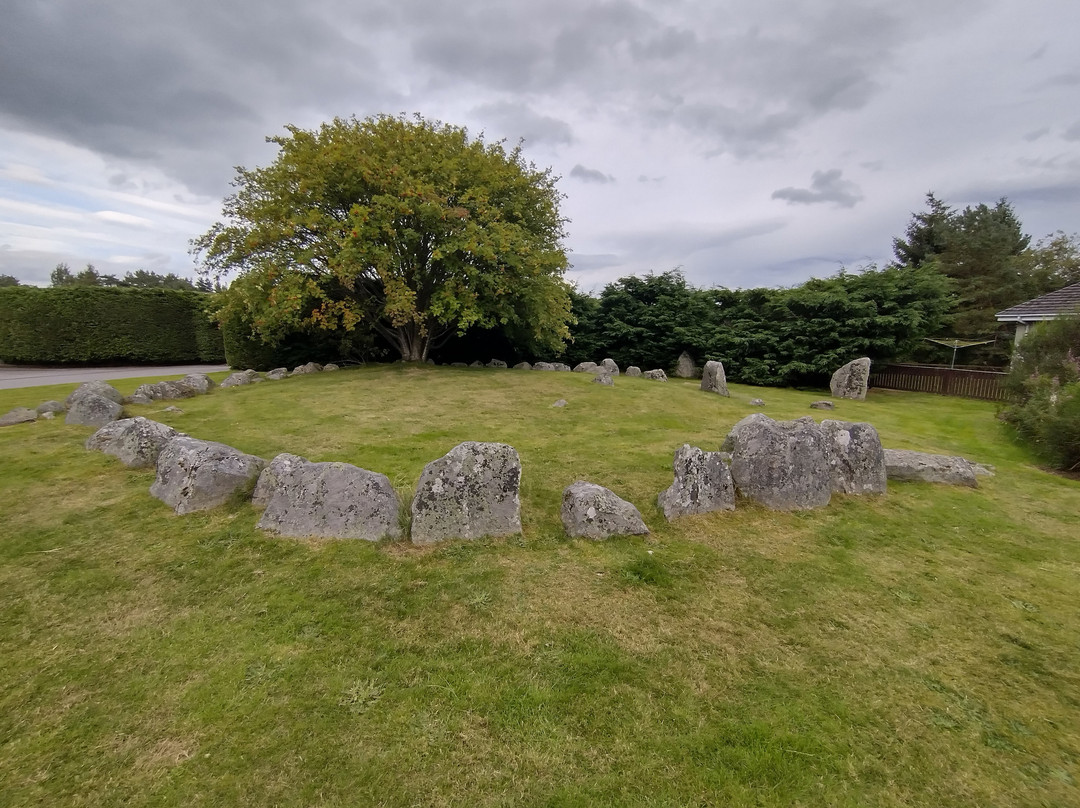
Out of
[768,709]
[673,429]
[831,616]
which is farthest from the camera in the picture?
[673,429]

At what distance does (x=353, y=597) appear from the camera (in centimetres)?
402

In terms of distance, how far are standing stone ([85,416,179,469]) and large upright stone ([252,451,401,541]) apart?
10.2 ft

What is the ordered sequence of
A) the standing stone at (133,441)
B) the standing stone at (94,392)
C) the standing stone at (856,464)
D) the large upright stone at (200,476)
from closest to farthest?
the large upright stone at (200,476) < the standing stone at (856,464) < the standing stone at (133,441) < the standing stone at (94,392)

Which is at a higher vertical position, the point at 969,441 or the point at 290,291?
the point at 290,291

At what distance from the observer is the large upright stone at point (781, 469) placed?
19.9 ft

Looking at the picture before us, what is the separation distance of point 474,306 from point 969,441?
13.0m

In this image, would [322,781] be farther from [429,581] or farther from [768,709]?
[768,709]

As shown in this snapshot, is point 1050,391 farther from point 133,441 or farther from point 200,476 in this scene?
point 133,441

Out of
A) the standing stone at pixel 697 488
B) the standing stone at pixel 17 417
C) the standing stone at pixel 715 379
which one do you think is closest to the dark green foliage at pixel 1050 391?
the standing stone at pixel 715 379

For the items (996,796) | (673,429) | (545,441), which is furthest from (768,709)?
(673,429)

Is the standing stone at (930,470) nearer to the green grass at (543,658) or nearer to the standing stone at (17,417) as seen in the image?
the green grass at (543,658)

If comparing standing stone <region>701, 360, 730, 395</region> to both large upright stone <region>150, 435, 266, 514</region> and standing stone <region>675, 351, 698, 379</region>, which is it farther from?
large upright stone <region>150, 435, 266, 514</region>

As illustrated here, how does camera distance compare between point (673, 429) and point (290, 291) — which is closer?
point (673, 429)

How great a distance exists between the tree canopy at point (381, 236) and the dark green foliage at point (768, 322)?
6.66 meters
